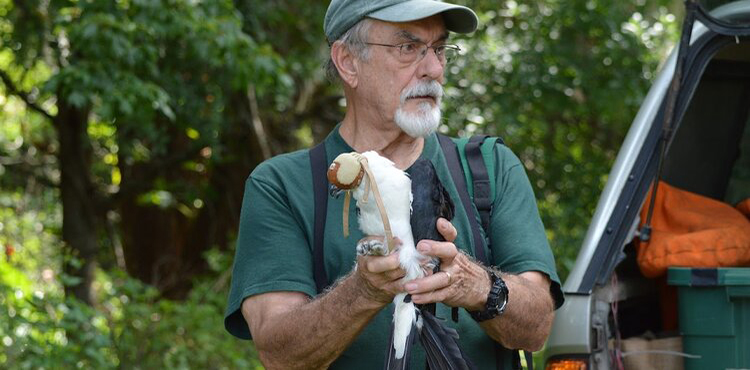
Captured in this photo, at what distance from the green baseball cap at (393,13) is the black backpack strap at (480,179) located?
29 centimetres

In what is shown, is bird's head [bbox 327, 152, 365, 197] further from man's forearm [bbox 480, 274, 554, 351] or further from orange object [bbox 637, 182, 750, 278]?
orange object [bbox 637, 182, 750, 278]

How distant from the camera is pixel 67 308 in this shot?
5961 millimetres

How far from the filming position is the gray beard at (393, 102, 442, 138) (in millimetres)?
2508

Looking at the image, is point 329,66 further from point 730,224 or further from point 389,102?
point 730,224

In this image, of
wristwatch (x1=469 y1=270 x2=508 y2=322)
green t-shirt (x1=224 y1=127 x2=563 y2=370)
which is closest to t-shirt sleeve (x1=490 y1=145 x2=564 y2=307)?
green t-shirt (x1=224 y1=127 x2=563 y2=370)

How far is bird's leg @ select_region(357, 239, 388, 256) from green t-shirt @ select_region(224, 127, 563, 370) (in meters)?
0.30

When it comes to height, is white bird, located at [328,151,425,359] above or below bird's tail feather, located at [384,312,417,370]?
above

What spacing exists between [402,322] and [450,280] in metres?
0.13

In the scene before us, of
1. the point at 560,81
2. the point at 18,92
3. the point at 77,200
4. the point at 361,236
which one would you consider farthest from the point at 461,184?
the point at 77,200

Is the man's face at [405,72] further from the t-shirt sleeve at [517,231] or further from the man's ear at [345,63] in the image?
the t-shirt sleeve at [517,231]

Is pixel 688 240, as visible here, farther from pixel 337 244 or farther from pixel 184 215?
pixel 184 215

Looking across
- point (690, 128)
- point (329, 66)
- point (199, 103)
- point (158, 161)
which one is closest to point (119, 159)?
point (158, 161)

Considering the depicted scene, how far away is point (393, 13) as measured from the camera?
2523mm

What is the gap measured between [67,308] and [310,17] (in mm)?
2789
